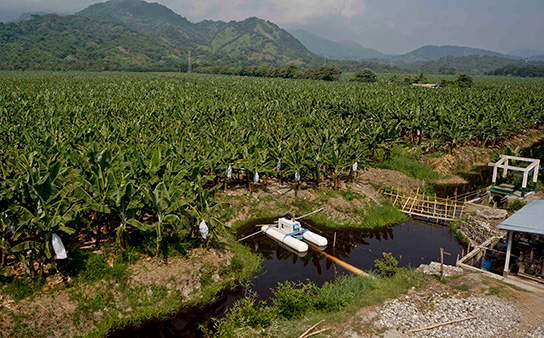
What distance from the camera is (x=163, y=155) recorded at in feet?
68.7

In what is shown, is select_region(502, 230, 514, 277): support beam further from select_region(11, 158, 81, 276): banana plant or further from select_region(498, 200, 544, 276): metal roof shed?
select_region(11, 158, 81, 276): banana plant

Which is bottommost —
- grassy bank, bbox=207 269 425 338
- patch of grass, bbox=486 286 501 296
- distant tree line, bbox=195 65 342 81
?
grassy bank, bbox=207 269 425 338

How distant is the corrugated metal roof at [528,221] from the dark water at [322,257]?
4270 mm

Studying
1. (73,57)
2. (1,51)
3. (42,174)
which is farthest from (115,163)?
(1,51)

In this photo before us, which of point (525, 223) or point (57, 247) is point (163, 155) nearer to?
point (57, 247)

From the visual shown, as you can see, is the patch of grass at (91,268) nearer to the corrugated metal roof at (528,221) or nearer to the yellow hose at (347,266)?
the yellow hose at (347,266)

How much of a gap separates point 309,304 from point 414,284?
437 cm

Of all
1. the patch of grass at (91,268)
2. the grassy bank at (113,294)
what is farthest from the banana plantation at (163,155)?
the grassy bank at (113,294)

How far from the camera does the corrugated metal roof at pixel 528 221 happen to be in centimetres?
1450

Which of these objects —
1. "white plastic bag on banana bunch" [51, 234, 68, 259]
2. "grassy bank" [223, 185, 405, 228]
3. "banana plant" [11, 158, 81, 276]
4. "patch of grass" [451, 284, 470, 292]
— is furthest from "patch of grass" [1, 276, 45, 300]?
"patch of grass" [451, 284, 470, 292]

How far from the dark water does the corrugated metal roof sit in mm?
4270

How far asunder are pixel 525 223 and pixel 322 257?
9.24 meters

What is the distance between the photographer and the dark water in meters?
14.1

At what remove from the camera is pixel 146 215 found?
19.0 m
